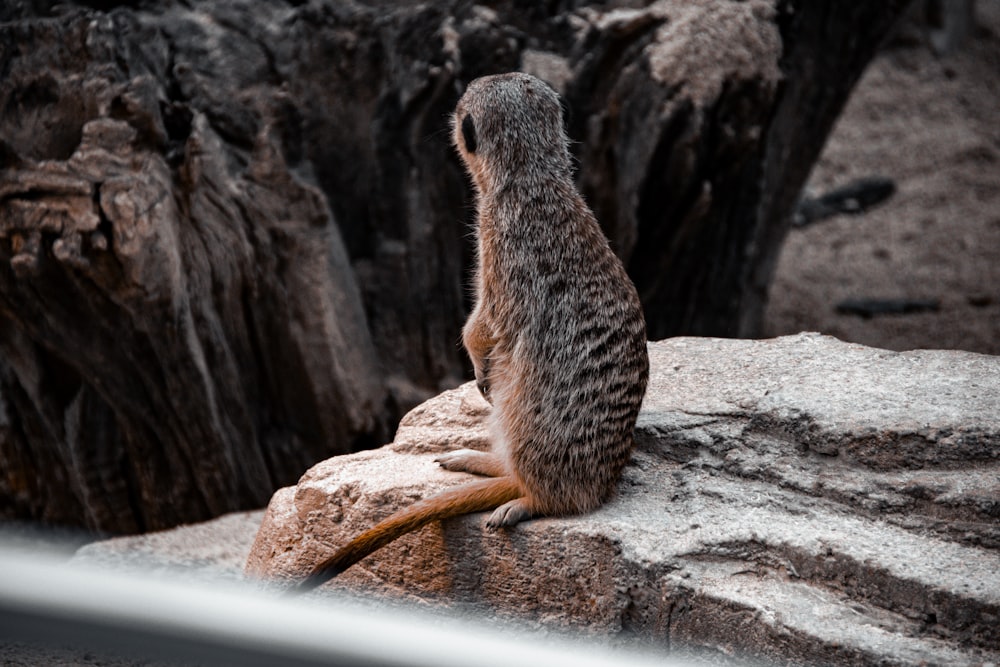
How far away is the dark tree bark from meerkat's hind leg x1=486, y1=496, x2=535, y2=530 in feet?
4.59

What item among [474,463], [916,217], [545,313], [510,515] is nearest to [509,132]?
[545,313]

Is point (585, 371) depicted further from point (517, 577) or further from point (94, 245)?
point (94, 245)

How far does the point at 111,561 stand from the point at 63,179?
1.05 metres

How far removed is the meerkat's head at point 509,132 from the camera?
209 centimetres

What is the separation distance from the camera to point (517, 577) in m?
1.81

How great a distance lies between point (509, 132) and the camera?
210cm

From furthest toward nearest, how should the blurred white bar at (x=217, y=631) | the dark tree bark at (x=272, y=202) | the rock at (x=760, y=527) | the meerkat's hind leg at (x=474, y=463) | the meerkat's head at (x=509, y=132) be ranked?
1. the dark tree bark at (x=272, y=202)
2. the meerkat's head at (x=509, y=132)
3. the meerkat's hind leg at (x=474, y=463)
4. the rock at (x=760, y=527)
5. the blurred white bar at (x=217, y=631)

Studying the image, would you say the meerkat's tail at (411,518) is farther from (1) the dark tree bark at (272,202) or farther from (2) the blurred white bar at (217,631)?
(1) the dark tree bark at (272,202)

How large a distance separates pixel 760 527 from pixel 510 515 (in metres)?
0.45

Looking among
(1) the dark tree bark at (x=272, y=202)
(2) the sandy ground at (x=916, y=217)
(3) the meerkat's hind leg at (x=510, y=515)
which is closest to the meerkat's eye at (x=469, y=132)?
(3) the meerkat's hind leg at (x=510, y=515)

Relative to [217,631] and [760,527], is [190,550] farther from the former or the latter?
[217,631]

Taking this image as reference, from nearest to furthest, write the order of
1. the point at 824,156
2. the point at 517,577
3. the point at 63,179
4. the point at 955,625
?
the point at 955,625, the point at 517,577, the point at 63,179, the point at 824,156

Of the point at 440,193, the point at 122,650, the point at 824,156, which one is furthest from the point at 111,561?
the point at 824,156

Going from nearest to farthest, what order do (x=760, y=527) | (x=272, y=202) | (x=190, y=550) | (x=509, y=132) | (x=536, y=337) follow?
(x=760, y=527) → (x=536, y=337) → (x=509, y=132) → (x=190, y=550) → (x=272, y=202)
